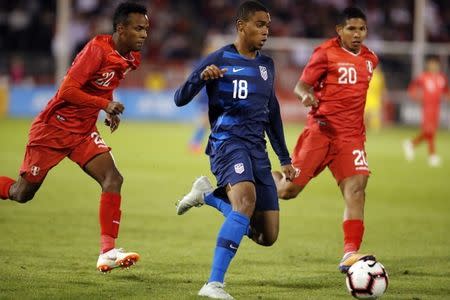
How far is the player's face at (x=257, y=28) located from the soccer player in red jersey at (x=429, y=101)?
14.5 meters

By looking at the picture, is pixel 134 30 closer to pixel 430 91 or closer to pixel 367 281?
pixel 367 281

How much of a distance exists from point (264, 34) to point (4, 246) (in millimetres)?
3774

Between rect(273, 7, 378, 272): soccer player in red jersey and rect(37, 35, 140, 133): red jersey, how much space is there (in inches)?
72.2

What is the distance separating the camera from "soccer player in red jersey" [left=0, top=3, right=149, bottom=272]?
8.44m

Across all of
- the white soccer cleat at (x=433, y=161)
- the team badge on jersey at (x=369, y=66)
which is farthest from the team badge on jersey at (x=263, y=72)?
the white soccer cleat at (x=433, y=161)

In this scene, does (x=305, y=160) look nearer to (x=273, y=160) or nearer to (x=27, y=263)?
(x=27, y=263)

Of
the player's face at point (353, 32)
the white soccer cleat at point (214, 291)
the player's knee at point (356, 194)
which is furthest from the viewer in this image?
the player's face at point (353, 32)

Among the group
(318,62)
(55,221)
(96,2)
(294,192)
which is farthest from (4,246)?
(96,2)

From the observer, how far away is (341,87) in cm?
955

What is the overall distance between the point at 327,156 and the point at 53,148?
273cm

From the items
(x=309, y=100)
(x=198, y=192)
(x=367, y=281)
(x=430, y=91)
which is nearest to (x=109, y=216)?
(x=198, y=192)

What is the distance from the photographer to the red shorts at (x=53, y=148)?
8883mm

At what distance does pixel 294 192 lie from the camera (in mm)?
9805

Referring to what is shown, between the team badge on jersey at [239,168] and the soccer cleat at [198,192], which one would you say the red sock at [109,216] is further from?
the team badge on jersey at [239,168]
